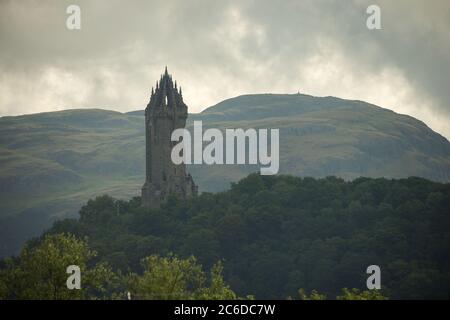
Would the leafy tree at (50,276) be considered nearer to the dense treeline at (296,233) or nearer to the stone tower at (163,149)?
the dense treeline at (296,233)

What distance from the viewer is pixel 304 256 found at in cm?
16200

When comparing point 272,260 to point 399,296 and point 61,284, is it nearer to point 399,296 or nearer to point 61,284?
point 399,296

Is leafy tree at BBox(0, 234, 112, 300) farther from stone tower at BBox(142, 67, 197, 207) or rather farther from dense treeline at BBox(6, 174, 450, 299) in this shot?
stone tower at BBox(142, 67, 197, 207)

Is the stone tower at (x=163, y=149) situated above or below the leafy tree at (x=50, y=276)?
above

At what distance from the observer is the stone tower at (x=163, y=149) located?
613 ft

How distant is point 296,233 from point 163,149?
2744 cm

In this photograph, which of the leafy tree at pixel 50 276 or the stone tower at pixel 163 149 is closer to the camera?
the leafy tree at pixel 50 276

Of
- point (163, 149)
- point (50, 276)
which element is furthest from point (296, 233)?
point (50, 276)

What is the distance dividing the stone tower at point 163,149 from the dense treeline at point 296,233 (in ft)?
14.3

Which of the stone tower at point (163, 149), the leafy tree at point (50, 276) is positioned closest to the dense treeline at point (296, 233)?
the stone tower at point (163, 149)

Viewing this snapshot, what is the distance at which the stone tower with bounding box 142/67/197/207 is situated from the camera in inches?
7352

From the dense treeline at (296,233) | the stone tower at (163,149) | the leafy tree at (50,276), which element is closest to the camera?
the leafy tree at (50,276)
